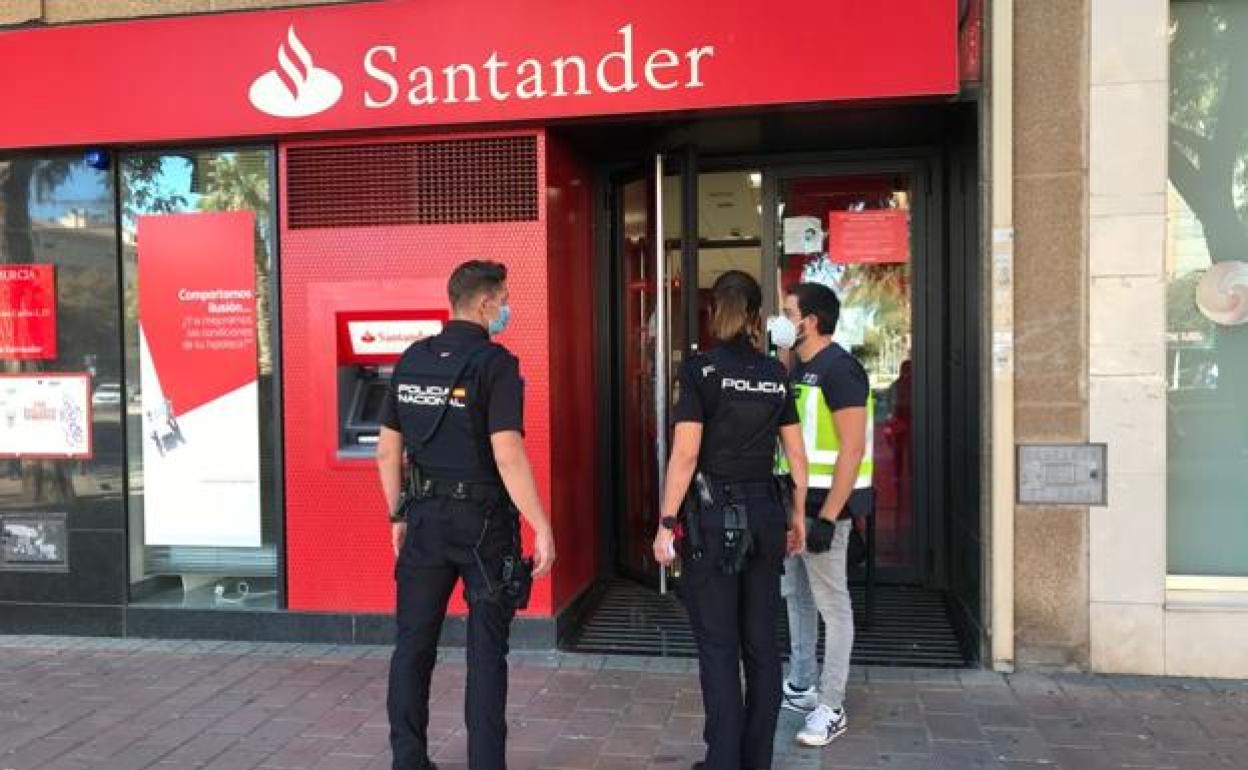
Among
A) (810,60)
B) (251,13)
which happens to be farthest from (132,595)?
(810,60)

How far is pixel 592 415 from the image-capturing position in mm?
6223

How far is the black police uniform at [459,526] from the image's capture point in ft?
11.3

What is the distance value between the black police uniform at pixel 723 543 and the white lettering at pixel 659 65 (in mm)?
1844

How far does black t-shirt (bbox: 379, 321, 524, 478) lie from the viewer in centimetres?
344

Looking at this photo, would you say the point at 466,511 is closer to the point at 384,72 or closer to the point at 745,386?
the point at 745,386

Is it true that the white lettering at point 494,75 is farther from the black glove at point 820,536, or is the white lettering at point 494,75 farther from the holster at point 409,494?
the black glove at point 820,536

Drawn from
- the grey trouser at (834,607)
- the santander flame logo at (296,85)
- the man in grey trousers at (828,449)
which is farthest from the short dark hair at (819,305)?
the santander flame logo at (296,85)

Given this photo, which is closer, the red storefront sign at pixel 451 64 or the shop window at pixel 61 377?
the red storefront sign at pixel 451 64

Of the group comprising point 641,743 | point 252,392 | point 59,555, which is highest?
point 252,392

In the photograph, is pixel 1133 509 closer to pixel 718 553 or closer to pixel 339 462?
pixel 718 553

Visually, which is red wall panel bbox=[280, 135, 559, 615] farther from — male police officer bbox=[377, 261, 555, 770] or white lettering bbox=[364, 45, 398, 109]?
male police officer bbox=[377, 261, 555, 770]

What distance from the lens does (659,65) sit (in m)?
4.96

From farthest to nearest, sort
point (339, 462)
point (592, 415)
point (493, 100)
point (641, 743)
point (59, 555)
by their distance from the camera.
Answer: point (592, 415)
point (59, 555)
point (339, 462)
point (493, 100)
point (641, 743)

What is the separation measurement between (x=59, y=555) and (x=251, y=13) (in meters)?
3.11
